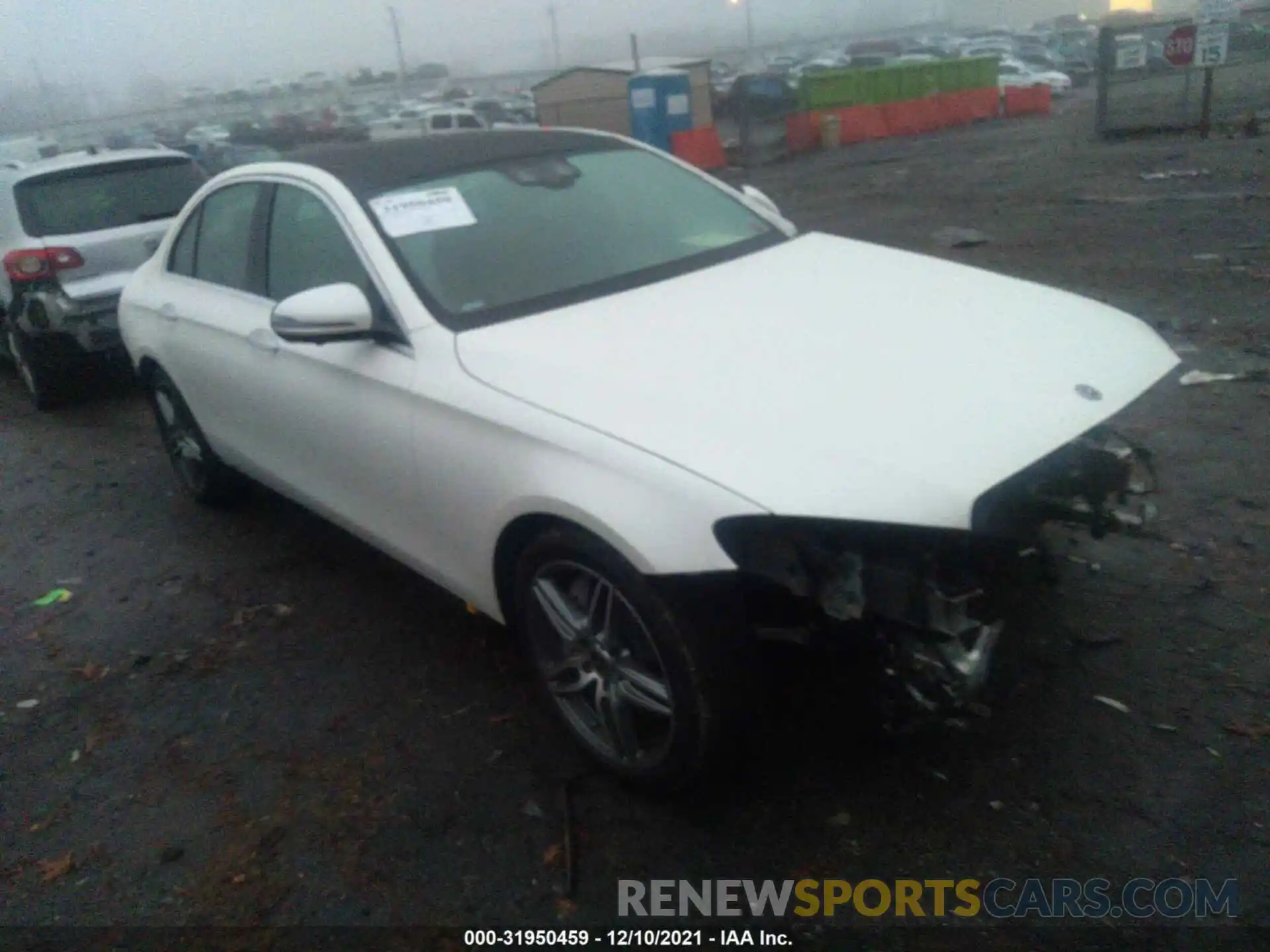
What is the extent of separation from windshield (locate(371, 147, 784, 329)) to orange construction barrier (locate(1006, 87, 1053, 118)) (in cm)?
2485

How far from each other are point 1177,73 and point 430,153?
62.7 ft

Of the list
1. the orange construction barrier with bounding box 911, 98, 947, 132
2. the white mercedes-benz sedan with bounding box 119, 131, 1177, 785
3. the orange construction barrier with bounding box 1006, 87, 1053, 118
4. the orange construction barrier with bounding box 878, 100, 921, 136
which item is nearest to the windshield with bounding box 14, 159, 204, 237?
the white mercedes-benz sedan with bounding box 119, 131, 1177, 785

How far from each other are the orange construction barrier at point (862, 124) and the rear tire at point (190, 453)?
67.7 feet

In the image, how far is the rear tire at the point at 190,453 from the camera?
497 centimetres

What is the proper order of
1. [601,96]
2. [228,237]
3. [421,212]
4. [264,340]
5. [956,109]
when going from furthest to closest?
[956,109] < [601,96] < [228,237] < [264,340] < [421,212]

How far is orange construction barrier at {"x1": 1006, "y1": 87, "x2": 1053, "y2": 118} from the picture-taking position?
25984mm

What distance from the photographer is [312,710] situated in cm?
356

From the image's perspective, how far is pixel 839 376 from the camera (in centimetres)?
273

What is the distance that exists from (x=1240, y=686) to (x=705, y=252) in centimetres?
221

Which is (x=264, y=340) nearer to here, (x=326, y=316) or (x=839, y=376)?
(x=326, y=316)

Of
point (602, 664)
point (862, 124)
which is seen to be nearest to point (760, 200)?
point (602, 664)

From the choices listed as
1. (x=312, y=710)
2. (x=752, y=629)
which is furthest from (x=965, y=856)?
(x=312, y=710)

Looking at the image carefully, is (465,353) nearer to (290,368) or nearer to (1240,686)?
(290,368)

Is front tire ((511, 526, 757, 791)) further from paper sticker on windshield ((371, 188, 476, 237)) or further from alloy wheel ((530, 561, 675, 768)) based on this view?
paper sticker on windshield ((371, 188, 476, 237))
